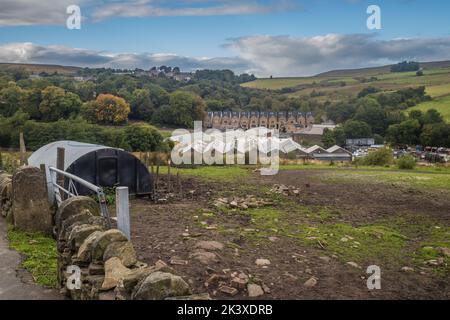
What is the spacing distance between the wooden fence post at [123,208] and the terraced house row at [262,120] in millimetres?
96785

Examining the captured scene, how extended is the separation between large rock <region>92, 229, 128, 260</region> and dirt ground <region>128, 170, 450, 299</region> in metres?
1.41

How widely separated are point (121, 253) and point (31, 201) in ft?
15.5

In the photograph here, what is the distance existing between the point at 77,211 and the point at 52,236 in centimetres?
237

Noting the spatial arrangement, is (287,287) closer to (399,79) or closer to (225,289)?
(225,289)

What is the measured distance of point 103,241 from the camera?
5.35 metres

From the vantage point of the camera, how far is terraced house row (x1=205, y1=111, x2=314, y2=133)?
105 metres

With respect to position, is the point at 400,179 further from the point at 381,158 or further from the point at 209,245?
the point at 209,245

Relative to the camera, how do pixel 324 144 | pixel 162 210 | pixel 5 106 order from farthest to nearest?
pixel 324 144 < pixel 5 106 < pixel 162 210

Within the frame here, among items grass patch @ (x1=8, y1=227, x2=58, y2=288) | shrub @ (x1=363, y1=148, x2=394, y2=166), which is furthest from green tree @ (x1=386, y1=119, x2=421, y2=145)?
grass patch @ (x1=8, y1=227, x2=58, y2=288)

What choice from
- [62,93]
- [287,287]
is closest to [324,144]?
[62,93]

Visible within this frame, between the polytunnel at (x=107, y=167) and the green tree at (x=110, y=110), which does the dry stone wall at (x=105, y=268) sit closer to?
the polytunnel at (x=107, y=167)

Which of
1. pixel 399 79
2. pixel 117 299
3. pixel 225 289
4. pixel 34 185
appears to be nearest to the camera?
pixel 117 299

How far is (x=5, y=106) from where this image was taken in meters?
68.6

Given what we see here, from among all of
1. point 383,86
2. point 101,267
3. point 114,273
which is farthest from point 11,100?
point 383,86
